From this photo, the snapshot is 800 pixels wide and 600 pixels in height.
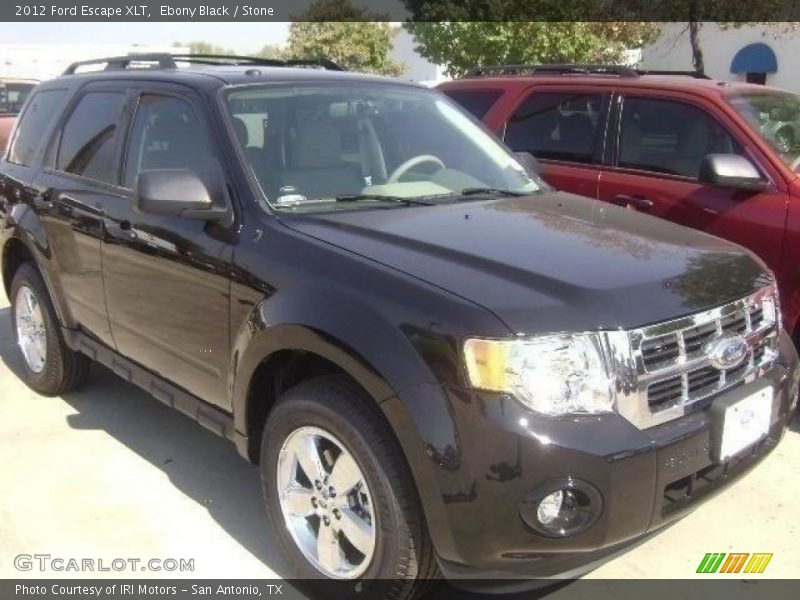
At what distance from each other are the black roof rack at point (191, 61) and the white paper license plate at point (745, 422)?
2.79 metres

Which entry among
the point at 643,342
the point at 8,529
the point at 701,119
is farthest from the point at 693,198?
the point at 8,529

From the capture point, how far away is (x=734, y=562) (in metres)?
3.26

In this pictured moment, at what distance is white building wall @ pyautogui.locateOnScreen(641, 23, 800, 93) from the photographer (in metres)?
23.1

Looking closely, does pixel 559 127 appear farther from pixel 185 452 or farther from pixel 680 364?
pixel 680 364

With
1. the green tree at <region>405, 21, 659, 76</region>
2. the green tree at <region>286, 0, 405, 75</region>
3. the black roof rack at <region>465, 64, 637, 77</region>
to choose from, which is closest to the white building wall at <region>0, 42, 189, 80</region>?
the green tree at <region>286, 0, 405, 75</region>

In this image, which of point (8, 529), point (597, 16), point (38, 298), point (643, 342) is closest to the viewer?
point (643, 342)

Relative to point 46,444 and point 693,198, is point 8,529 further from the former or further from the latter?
point 693,198

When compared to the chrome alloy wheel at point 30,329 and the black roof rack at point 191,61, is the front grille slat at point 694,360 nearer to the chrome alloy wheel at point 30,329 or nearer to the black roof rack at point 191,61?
the black roof rack at point 191,61

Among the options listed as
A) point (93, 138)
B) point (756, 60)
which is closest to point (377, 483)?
point (93, 138)

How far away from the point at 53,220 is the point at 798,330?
155 inches

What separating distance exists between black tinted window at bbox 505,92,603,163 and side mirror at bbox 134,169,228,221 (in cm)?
302

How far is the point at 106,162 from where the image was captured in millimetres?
4160

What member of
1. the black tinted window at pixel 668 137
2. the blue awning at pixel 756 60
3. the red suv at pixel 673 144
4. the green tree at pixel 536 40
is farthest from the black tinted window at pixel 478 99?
the blue awning at pixel 756 60

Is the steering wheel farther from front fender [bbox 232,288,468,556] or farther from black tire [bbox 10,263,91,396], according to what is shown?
black tire [bbox 10,263,91,396]
